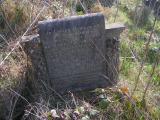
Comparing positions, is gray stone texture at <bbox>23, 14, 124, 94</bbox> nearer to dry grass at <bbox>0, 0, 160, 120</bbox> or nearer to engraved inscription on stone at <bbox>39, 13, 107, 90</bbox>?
engraved inscription on stone at <bbox>39, 13, 107, 90</bbox>

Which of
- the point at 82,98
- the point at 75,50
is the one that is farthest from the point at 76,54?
the point at 82,98

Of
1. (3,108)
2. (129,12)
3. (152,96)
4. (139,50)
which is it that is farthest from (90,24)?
(129,12)

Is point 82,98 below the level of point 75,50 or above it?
below

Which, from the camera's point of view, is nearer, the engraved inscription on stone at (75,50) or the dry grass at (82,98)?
the dry grass at (82,98)

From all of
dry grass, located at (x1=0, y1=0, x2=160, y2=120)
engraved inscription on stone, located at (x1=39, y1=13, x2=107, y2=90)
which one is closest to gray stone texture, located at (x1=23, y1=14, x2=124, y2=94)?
engraved inscription on stone, located at (x1=39, y1=13, x2=107, y2=90)

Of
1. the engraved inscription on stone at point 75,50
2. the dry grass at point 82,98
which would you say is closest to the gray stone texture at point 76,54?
the engraved inscription on stone at point 75,50

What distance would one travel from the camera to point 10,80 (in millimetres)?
3914

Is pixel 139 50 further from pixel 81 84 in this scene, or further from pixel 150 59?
pixel 81 84

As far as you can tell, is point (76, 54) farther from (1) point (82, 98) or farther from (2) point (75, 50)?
(1) point (82, 98)

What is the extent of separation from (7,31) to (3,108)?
1282 millimetres

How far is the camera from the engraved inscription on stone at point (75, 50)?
3652 millimetres

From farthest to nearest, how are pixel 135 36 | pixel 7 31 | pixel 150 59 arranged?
pixel 135 36 < pixel 150 59 < pixel 7 31

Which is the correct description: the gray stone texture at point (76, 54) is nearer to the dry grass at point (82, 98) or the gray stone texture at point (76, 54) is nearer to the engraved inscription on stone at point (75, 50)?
the engraved inscription on stone at point (75, 50)

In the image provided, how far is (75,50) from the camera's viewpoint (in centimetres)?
380
